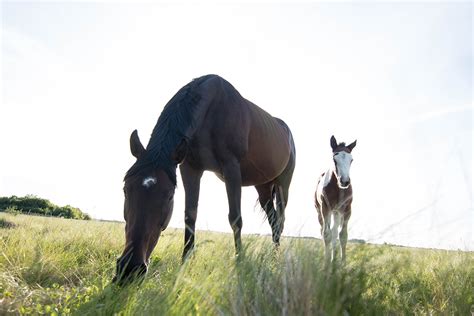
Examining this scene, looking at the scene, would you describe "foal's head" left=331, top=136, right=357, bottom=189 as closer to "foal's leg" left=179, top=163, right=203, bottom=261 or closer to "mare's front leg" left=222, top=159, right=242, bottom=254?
"mare's front leg" left=222, top=159, right=242, bottom=254

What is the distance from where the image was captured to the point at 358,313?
8.65 ft

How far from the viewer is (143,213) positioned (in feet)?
11.4

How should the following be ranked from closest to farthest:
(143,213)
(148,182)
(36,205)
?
(143,213) → (148,182) → (36,205)

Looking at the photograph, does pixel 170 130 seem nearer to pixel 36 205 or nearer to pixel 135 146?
pixel 135 146

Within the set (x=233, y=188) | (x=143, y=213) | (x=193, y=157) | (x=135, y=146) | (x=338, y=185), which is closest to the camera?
(x=143, y=213)

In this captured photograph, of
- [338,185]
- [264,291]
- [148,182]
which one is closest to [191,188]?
[148,182]

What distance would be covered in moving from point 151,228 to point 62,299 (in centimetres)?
89

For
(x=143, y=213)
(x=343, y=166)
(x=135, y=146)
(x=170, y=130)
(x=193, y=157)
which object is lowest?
(x=143, y=213)

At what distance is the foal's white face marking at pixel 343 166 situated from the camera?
8.55m

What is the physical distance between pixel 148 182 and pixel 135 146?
68 centimetres

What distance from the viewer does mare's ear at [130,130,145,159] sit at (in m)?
4.14

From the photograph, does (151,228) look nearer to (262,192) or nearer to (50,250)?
(50,250)

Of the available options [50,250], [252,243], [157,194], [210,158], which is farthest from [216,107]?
[50,250]

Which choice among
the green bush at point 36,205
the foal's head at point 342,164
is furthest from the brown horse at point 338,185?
the green bush at point 36,205
